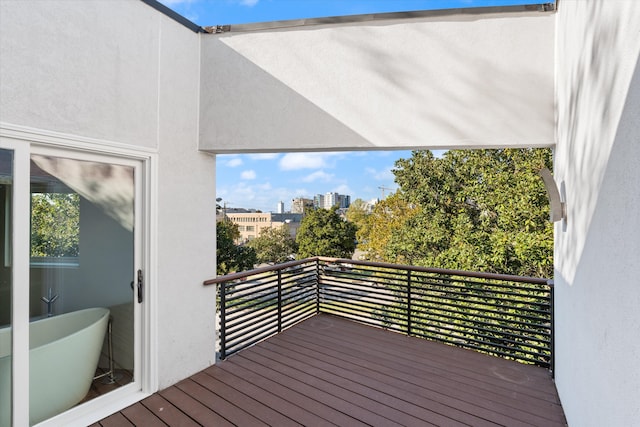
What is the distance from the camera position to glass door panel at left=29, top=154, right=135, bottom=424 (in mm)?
2135

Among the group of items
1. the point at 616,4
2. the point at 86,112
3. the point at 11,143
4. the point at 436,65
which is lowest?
the point at 11,143

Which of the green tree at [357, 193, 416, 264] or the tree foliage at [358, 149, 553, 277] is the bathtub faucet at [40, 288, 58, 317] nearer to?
the tree foliage at [358, 149, 553, 277]

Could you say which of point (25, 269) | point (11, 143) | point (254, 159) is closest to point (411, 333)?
point (25, 269)

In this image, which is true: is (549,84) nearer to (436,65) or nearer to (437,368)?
(436,65)

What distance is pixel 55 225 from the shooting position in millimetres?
2279

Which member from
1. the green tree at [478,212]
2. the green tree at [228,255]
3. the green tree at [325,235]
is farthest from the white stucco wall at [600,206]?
the green tree at [325,235]

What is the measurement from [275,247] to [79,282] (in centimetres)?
2600

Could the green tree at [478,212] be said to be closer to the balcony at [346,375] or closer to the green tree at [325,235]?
the balcony at [346,375]

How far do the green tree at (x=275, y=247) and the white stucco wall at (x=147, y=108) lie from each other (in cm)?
2469

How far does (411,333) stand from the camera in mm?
4066

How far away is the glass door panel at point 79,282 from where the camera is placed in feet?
7.00

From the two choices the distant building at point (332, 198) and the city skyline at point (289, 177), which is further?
the distant building at point (332, 198)

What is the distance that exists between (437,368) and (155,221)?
270 cm

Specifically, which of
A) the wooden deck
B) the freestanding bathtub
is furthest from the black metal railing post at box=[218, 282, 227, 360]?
the freestanding bathtub
